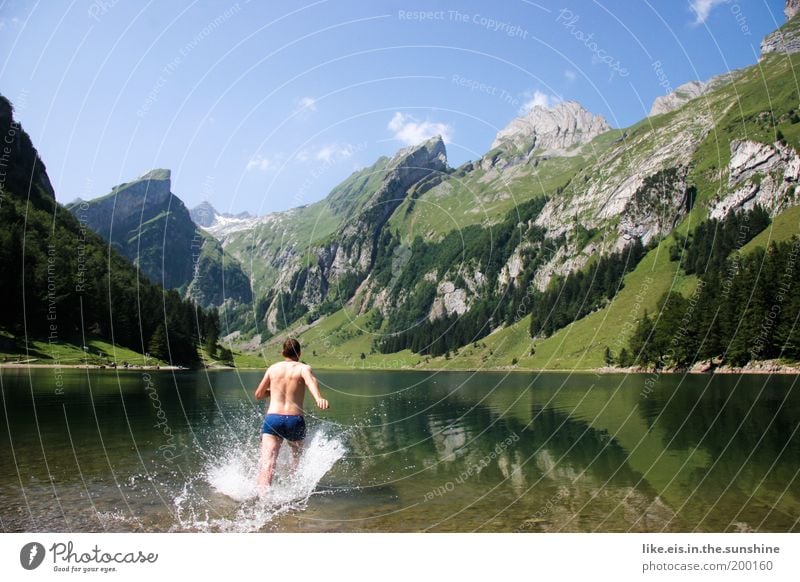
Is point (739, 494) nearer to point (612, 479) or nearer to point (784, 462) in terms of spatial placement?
point (612, 479)

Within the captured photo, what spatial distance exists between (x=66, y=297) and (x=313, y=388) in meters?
104

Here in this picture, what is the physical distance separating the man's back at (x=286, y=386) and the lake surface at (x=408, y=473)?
2.75 metres

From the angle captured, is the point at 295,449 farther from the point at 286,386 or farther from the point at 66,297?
the point at 66,297

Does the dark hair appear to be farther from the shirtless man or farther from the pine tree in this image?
the pine tree

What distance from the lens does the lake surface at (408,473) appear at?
1313 cm

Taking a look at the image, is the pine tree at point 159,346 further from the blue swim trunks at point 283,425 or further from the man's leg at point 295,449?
the blue swim trunks at point 283,425

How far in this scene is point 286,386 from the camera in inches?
510

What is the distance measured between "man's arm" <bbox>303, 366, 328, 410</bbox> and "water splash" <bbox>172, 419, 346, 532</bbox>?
3.34 m

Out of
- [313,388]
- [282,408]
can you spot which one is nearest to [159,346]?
[282,408]

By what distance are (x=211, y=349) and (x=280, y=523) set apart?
134 metres

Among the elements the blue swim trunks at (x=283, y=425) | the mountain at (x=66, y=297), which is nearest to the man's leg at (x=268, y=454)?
the blue swim trunks at (x=283, y=425)

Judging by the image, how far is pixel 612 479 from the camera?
1820 cm

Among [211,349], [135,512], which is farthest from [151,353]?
[135,512]
